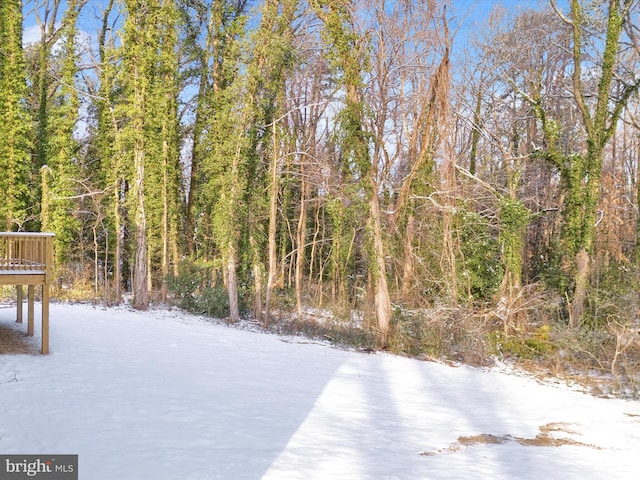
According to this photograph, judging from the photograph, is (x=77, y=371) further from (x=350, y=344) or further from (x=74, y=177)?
(x=74, y=177)

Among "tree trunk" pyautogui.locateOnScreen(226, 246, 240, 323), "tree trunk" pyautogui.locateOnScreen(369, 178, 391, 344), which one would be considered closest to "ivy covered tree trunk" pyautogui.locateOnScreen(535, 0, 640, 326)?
"tree trunk" pyautogui.locateOnScreen(369, 178, 391, 344)

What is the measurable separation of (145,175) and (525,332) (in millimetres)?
14135

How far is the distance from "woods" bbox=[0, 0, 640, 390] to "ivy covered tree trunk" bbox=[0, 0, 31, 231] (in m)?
0.08

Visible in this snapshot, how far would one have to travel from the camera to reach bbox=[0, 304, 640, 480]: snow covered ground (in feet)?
17.8

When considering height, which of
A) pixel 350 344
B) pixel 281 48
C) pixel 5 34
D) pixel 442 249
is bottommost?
pixel 350 344

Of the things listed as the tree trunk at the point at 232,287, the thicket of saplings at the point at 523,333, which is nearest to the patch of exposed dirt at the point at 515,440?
the thicket of saplings at the point at 523,333

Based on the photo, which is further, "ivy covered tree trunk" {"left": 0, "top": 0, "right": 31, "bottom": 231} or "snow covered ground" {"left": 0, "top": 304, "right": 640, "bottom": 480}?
"ivy covered tree trunk" {"left": 0, "top": 0, "right": 31, "bottom": 231}

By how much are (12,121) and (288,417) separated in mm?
19933

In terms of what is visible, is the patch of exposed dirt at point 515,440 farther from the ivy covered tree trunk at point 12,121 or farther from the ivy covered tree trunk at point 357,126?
the ivy covered tree trunk at point 12,121

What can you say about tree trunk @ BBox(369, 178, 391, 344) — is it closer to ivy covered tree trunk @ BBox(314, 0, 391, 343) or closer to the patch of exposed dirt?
ivy covered tree trunk @ BBox(314, 0, 391, 343)

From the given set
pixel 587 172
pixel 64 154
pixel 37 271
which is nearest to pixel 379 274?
pixel 587 172

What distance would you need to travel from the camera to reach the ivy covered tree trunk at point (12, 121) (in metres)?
20.5

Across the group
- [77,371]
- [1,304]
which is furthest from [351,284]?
[77,371]

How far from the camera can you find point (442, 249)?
16.7 meters
